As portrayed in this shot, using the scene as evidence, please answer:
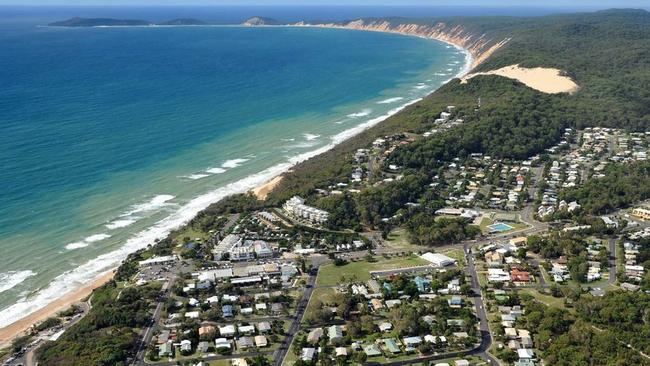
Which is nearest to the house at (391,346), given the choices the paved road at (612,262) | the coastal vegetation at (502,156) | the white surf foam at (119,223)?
the coastal vegetation at (502,156)

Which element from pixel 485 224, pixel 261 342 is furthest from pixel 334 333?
pixel 485 224

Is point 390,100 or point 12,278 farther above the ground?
point 390,100

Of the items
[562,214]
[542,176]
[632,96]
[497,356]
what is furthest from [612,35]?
[497,356]

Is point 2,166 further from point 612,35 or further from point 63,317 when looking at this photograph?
point 612,35

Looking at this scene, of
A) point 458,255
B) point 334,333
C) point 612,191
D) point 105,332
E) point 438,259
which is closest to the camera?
point 334,333

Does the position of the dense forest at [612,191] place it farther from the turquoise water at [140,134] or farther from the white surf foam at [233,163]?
the white surf foam at [233,163]

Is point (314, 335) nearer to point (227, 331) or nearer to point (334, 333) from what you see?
point (334, 333)
